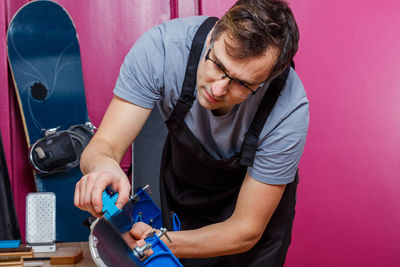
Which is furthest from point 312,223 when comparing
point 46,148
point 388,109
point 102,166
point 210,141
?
point 102,166

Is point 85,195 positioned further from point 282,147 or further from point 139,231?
point 282,147

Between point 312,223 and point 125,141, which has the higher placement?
point 125,141

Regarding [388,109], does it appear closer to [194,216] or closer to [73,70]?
[194,216]

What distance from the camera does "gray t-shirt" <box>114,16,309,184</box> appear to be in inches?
49.1

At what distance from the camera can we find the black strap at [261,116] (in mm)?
1260

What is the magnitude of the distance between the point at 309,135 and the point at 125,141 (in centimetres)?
135

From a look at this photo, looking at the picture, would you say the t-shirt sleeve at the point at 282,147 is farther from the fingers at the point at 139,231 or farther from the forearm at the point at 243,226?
the fingers at the point at 139,231

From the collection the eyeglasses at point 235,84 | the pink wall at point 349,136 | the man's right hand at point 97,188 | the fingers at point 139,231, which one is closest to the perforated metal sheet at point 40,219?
the fingers at point 139,231

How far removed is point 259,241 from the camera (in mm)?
1479

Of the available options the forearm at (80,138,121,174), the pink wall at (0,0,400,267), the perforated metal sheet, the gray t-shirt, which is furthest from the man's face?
the pink wall at (0,0,400,267)

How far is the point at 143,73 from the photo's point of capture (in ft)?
4.11

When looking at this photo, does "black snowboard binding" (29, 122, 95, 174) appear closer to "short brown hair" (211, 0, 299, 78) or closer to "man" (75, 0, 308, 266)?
"man" (75, 0, 308, 266)

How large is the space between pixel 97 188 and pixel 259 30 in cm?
53

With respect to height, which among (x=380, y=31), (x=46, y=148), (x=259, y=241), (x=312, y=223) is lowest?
(x=312, y=223)
